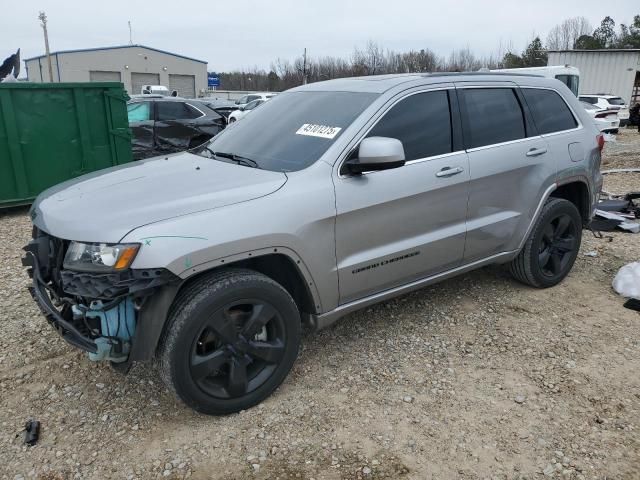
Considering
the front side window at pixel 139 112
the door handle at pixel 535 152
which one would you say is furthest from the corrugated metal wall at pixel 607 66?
the door handle at pixel 535 152

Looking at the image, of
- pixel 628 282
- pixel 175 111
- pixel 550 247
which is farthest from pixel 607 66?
pixel 550 247

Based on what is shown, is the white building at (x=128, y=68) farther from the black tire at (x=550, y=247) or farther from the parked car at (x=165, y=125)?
the black tire at (x=550, y=247)

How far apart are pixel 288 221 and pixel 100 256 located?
964 mm

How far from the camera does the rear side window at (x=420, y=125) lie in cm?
346

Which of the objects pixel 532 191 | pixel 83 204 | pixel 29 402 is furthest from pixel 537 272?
pixel 29 402

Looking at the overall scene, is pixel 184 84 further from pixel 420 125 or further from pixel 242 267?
pixel 242 267

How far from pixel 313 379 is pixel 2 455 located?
1.73 meters

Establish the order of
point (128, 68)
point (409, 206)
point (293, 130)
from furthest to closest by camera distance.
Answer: point (128, 68)
point (293, 130)
point (409, 206)

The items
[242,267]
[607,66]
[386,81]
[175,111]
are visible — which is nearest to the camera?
[242,267]

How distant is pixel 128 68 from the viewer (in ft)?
165

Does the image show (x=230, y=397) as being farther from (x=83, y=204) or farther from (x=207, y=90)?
(x=207, y=90)

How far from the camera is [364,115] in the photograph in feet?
11.0

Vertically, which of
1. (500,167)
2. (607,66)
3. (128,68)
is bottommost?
(500,167)

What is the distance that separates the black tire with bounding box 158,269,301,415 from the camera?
106 inches
